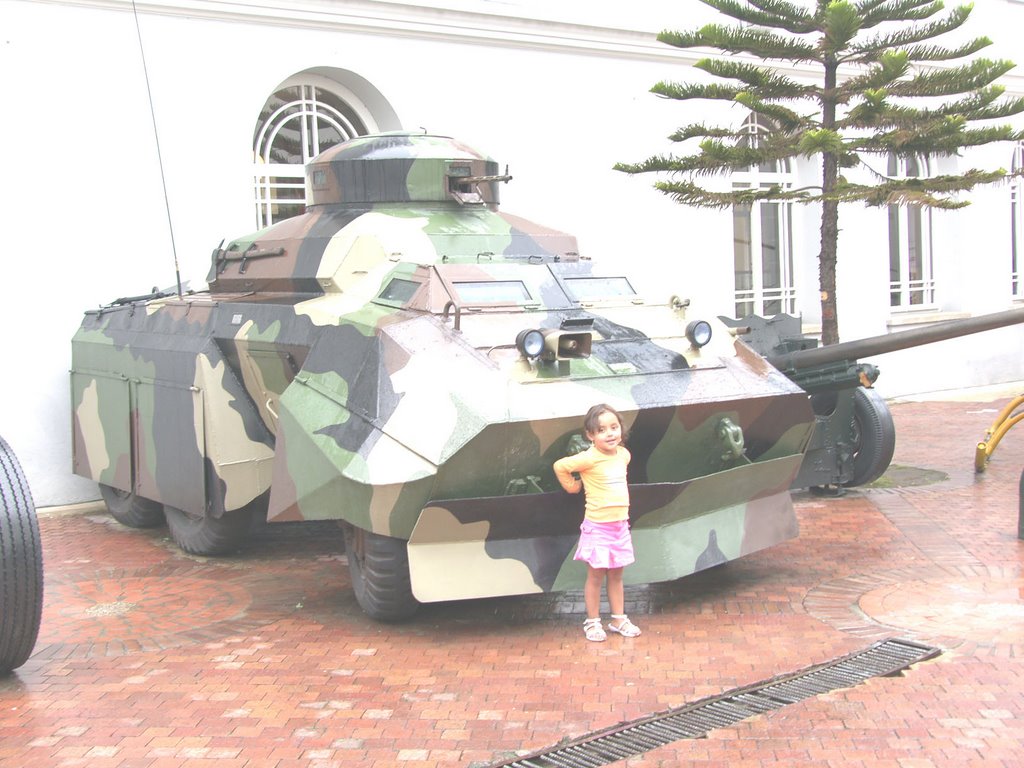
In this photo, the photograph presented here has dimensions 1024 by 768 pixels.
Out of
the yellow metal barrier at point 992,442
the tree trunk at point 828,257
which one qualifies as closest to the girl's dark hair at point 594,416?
the tree trunk at point 828,257

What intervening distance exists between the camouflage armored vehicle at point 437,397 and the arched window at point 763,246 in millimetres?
7089

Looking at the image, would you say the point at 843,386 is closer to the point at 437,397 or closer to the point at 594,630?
the point at 594,630

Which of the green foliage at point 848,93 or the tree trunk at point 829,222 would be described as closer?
the green foliage at point 848,93

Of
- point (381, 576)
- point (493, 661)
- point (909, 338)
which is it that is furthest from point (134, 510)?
point (909, 338)

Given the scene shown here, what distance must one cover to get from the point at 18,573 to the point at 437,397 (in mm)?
2091

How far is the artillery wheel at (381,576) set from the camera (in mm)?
6492

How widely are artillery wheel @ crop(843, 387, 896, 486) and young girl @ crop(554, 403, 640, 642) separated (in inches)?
166

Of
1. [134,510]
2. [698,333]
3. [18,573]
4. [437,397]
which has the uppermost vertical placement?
[698,333]

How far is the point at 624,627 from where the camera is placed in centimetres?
650

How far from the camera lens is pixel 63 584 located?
26.1 feet

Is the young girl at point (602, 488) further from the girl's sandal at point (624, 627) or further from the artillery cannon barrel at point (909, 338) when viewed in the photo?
the artillery cannon barrel at point (909, 338)

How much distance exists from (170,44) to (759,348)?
18.0 ft

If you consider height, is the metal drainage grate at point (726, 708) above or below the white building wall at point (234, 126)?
below

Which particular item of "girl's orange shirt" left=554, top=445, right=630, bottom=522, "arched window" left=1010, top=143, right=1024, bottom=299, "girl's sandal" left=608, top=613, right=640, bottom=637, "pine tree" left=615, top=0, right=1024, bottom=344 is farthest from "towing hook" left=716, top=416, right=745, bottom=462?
"arched window" left=1010, top=143, right=1024, bottom=299
